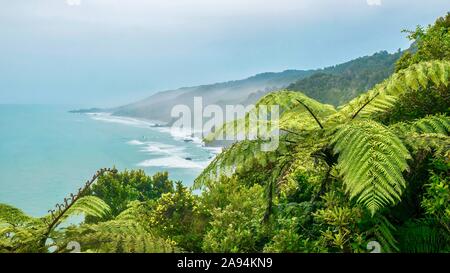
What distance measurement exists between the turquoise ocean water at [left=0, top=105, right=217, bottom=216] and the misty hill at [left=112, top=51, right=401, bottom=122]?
6.95 meters

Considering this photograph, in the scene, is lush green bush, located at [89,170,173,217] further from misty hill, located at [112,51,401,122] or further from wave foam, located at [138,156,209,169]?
wave foam, located at [138,156,209,169]

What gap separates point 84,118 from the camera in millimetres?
168500

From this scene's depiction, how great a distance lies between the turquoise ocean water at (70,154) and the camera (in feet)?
236

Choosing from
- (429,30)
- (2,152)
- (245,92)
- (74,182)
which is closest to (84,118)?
(2,152)

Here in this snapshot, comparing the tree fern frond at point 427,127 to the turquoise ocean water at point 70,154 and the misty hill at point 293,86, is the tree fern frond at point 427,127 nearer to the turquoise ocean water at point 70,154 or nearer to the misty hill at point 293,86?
the misty hill at point 293,86

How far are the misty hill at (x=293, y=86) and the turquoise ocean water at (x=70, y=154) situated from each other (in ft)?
22.8

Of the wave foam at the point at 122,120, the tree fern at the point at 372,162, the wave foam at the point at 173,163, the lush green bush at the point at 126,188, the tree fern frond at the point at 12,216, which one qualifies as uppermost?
the wave foam at the point at 122,120

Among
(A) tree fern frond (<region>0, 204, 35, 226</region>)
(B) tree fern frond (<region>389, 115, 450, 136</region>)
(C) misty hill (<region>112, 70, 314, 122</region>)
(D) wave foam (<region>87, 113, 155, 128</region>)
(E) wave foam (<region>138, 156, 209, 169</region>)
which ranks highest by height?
(C) misty hill (<region>112, 70, 314, 122</region>)

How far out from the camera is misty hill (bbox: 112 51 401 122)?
148 ft

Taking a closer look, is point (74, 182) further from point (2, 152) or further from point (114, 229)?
point (114, 229)

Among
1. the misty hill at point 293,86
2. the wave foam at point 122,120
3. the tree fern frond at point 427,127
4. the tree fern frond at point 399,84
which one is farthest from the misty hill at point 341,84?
the wave foam at point 122,120

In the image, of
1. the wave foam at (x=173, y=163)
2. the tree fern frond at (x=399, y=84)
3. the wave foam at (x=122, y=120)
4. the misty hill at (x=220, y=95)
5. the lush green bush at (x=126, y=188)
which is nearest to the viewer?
the tree fern frond at (x=399, y=84)

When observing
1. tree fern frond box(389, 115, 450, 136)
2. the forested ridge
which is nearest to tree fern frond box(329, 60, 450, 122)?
the forested ridge

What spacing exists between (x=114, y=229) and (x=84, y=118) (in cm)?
17419
